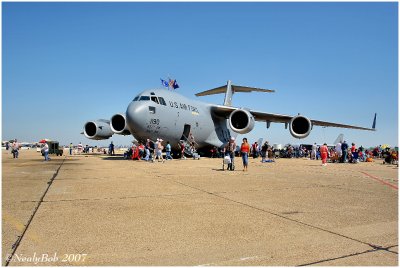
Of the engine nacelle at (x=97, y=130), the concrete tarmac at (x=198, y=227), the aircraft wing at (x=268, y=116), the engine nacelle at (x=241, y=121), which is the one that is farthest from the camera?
the engine nacelle at (x=97, y=130)

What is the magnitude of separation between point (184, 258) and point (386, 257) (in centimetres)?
178

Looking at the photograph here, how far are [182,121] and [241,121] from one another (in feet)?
12.8

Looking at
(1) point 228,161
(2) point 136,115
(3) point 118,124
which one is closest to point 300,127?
(2) point 136,115

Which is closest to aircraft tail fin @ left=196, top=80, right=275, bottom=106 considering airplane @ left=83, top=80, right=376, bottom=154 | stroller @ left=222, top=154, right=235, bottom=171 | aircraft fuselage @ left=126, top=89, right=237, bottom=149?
airplane @ left=83, top=80, right=376, bottom=154

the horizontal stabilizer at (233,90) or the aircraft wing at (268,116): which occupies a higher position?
the horizontal stabilizer at (233,90)

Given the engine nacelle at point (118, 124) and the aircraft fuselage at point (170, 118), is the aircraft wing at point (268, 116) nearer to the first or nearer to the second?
the aircraft fuselage at point (170, 118)

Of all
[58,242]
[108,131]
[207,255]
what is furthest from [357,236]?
[108,131]

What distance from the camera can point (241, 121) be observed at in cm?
2198

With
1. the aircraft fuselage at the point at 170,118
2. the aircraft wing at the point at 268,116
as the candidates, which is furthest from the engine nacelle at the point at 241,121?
the aircraft fuselage at the point at 170,118

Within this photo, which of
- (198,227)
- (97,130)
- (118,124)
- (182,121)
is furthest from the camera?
(97,130)

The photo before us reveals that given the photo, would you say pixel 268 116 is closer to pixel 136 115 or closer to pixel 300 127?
pixel 300 127

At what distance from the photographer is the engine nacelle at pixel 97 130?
2456 cm

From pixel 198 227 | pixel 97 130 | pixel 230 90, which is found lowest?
pixel 198 227

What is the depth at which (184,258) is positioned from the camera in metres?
3.03
